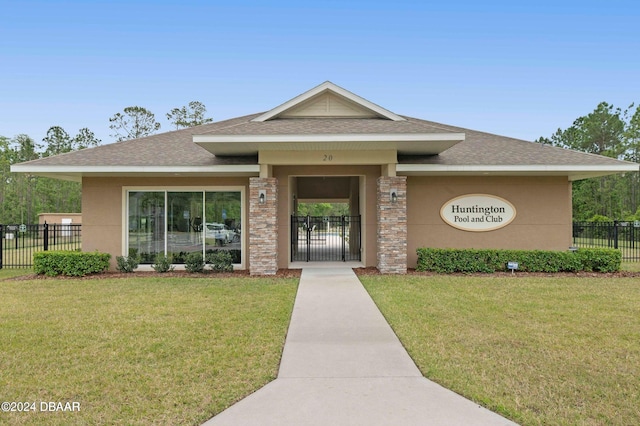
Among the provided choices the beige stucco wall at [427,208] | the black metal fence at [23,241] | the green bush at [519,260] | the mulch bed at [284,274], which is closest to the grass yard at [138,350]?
the mulch bed at [284,274]

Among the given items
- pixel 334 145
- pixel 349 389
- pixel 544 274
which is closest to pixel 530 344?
pixel 349 389

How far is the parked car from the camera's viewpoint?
37.9 ft

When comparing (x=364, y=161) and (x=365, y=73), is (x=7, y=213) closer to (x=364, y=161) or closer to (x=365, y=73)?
(x=365, y=73)

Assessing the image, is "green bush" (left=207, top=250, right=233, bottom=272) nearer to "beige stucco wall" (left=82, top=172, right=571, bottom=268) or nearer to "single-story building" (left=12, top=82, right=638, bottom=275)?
"single-story building" (left=12, top=82, right=638, bottom=275)

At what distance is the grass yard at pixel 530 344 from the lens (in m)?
3.39

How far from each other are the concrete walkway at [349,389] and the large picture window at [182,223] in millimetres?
6298

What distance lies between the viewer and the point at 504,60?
58.2 feet

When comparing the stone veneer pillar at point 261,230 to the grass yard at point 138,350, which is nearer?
the grass yard at point 138,350

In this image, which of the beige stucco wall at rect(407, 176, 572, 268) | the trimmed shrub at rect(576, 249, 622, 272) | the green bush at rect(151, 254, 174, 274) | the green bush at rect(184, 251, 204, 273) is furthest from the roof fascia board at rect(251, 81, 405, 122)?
the trimmed shrub at rect(576, 249, 622, 272)

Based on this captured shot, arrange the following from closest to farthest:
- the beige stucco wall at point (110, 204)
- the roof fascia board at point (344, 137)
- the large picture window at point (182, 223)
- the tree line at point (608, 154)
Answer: the roof fascia board at point (344, 137) → the beige stucco wall at point (110, 204) → the large picture window at point (182, 223) → the tree line at point (608, 154)

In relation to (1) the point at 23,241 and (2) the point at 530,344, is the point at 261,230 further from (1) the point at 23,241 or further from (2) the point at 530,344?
(1) the point at 23,241

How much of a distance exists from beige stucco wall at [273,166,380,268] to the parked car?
1.73 metres

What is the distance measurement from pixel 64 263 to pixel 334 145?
8.38m

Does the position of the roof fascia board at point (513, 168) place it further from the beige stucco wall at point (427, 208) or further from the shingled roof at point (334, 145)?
the beige stucco wall at point (427, 208)
